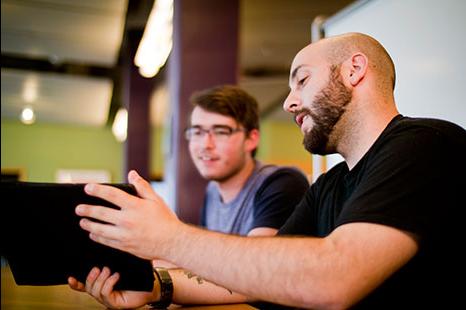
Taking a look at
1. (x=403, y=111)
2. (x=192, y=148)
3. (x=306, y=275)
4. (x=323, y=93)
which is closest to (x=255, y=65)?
(x=192, y=148)

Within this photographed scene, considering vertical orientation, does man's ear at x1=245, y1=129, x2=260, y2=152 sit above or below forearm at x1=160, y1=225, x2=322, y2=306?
above

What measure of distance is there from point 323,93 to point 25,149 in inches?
373

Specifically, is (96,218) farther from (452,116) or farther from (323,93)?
(452,116)

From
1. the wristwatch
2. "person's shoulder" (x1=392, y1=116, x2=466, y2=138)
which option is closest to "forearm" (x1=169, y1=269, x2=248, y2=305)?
the wristwatch

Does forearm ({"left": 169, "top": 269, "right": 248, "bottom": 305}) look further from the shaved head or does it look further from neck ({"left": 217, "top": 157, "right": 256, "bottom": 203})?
neck ({"left": 217, "top": 157, "right": 256, "bottom": 203})

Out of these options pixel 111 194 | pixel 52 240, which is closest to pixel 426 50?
pixel 111 194

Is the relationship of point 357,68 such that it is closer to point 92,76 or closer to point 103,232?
point 103,232

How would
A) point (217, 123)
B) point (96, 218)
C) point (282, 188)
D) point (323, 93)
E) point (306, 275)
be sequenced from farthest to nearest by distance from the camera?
1. point (217, 123)
2. point (282, 188)
3. point (323, 93)
4. point (96, 218)
5. point (306, 275)

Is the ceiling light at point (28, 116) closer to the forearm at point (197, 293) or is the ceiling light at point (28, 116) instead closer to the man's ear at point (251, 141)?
the man's ear at point (251, 141)

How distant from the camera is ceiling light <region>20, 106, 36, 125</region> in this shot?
8.55 m

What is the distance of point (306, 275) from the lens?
2.93 feet

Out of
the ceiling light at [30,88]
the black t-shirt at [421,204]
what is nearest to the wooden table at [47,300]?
the black t-shirt at [421,204]

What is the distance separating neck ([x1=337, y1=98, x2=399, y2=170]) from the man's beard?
28 millimetres

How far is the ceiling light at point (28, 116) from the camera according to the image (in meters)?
8.55
